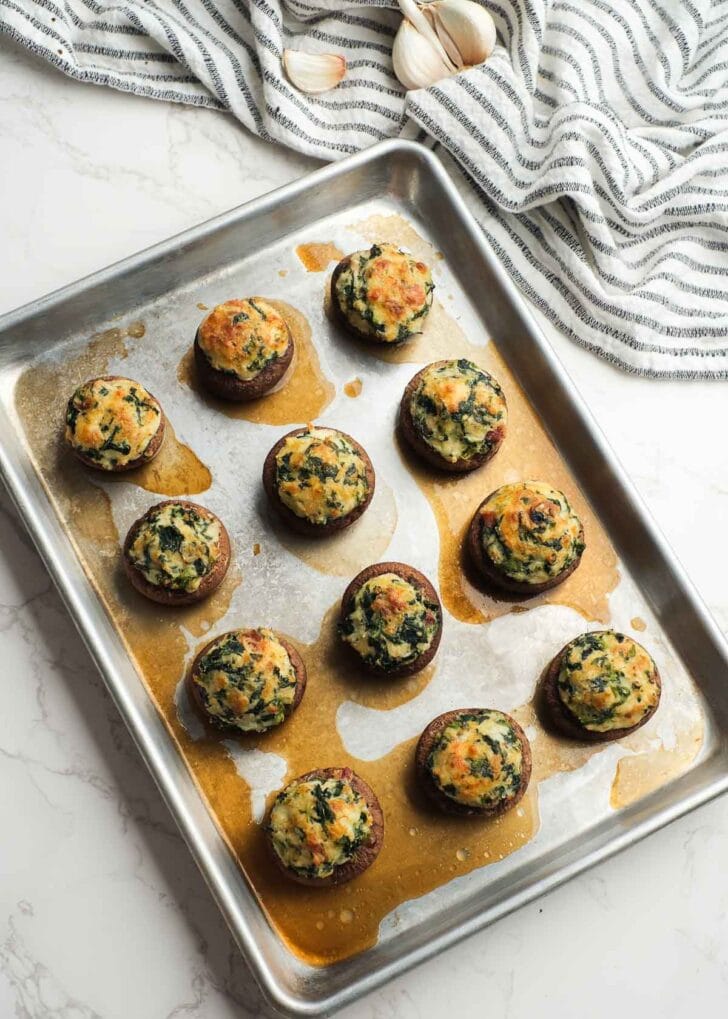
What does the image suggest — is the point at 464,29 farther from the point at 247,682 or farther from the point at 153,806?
the point at 153,806

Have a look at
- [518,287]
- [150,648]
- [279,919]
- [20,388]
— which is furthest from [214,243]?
[279,919]

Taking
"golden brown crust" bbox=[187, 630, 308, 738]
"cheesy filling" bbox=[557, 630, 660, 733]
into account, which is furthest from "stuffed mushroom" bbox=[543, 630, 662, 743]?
"golden brown crust" bbox=[187, 630, 308, 738]

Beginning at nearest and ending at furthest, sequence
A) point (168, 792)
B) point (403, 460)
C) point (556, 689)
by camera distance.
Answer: point (168, 792) < point (556, 689) < point (403, 460)

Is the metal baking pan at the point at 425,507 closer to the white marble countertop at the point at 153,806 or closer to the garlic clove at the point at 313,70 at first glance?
the white marble countertop at the point at 153,806

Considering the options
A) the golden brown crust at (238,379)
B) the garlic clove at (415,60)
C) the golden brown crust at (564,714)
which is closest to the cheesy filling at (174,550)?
the golden brown crust at (238,379)

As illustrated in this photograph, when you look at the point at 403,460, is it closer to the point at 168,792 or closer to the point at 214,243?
the point at 214,243

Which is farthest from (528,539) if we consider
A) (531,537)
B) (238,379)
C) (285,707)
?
(238,379)

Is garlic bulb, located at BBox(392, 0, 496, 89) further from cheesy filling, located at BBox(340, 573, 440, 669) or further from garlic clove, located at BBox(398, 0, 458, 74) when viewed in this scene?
cheesy filling, located at BBox(340, 573, 440, 669)
